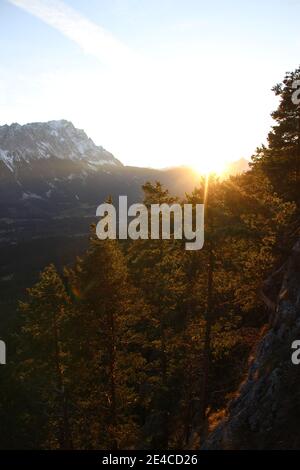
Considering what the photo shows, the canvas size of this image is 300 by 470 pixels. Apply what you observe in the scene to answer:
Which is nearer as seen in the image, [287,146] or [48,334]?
[48,334]

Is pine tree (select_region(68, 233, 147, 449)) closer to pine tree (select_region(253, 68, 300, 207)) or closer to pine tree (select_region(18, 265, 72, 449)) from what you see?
pine tree (select_region(18, 265, 72, 449))

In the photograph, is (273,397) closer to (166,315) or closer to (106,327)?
(166,315)

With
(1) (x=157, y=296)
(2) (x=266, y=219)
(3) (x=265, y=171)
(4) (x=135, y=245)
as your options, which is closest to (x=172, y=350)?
(1) (x=157, y=296)

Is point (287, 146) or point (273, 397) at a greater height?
point (287, 146)

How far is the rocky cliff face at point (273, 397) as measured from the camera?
14602 millimetres

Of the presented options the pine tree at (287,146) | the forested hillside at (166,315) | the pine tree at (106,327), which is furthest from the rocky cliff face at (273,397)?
the pine tree at (287,146)

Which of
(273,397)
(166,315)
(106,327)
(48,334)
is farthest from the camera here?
(48,334)

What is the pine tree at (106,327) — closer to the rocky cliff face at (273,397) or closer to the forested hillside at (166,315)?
the forested hillside at (166,315)

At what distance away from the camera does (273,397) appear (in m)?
15.7

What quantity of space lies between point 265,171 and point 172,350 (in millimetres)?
14038

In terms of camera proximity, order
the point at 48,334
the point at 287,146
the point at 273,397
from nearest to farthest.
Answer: the point at 273,397
the point at 48,334
the point at 287,146

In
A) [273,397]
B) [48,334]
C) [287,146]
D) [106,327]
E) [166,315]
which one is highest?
[287,146]

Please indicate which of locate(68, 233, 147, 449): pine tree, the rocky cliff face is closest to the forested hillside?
locate(68, 233, 147, 449): pine tree

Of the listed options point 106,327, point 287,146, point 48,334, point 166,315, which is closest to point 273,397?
point 166,315
